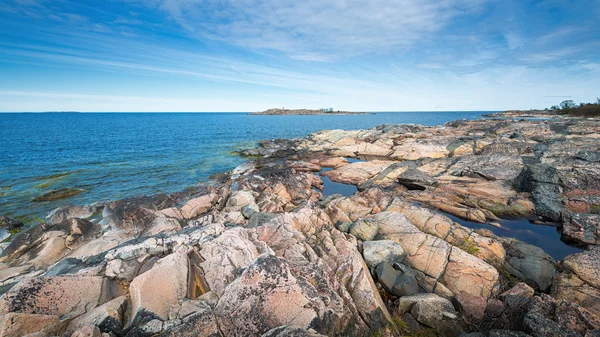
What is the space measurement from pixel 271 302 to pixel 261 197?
16523 mm

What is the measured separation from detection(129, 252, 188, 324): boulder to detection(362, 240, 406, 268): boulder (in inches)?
337

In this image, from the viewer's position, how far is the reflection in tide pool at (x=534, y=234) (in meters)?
16.9

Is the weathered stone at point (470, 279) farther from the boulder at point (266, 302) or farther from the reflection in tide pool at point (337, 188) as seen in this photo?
the reflection in tide pool at point (337, 188)

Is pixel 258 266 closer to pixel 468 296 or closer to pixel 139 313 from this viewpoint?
pixel 139 313

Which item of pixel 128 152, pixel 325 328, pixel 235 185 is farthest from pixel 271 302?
pixel 128 152

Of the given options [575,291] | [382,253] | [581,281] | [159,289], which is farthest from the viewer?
[382,253]

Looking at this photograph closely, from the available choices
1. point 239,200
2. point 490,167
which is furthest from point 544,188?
point 239,200

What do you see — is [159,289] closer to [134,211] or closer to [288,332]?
[288,332]

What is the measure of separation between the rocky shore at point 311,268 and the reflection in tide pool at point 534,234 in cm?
71

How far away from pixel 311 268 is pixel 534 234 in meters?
19.3

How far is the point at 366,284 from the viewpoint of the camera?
10.3 metres

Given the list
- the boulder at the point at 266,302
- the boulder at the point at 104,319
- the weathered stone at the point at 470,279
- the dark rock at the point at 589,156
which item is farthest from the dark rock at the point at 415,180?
the boulder at the point at 104,319

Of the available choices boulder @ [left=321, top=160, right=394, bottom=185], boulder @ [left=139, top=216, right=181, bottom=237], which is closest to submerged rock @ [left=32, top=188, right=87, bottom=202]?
boulder @ [left=139, top=216, right=181, bottom=237]

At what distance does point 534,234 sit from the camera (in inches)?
742
